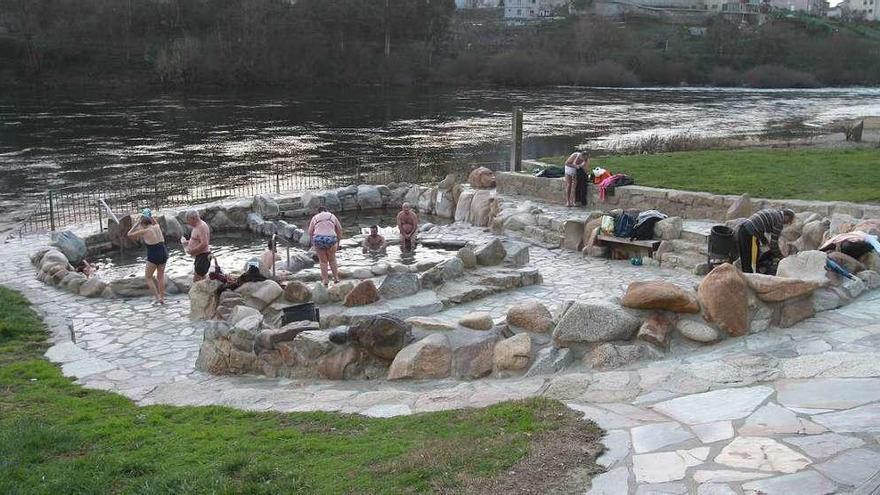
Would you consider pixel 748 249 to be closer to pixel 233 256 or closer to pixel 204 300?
pixel 204 300

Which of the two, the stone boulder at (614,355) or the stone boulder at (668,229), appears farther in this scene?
the stone boulder at (668,229)

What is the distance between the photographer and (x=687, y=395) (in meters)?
6.13

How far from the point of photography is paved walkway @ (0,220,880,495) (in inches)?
189

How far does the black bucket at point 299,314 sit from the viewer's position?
9.74 m

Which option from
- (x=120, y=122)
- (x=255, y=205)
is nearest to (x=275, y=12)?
(x=120, y=122)

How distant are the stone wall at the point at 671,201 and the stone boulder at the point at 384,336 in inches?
364

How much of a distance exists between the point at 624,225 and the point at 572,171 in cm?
396

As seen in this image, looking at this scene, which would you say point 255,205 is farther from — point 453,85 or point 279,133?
point 453,85

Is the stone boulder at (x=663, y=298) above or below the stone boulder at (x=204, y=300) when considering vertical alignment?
above

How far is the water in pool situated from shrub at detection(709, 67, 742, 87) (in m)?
69.5

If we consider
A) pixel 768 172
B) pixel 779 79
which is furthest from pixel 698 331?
pixel 779 79

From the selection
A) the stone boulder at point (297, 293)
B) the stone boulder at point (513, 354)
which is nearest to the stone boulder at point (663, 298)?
the stone boulder at point (513, 354)

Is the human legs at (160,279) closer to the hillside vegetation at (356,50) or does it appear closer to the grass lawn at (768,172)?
the grass lawn at (768,172)

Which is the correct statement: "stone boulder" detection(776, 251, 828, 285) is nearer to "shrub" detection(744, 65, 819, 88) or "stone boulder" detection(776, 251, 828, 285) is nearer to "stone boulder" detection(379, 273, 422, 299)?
"stone boulder" detection(379, 273, 422, 299)
